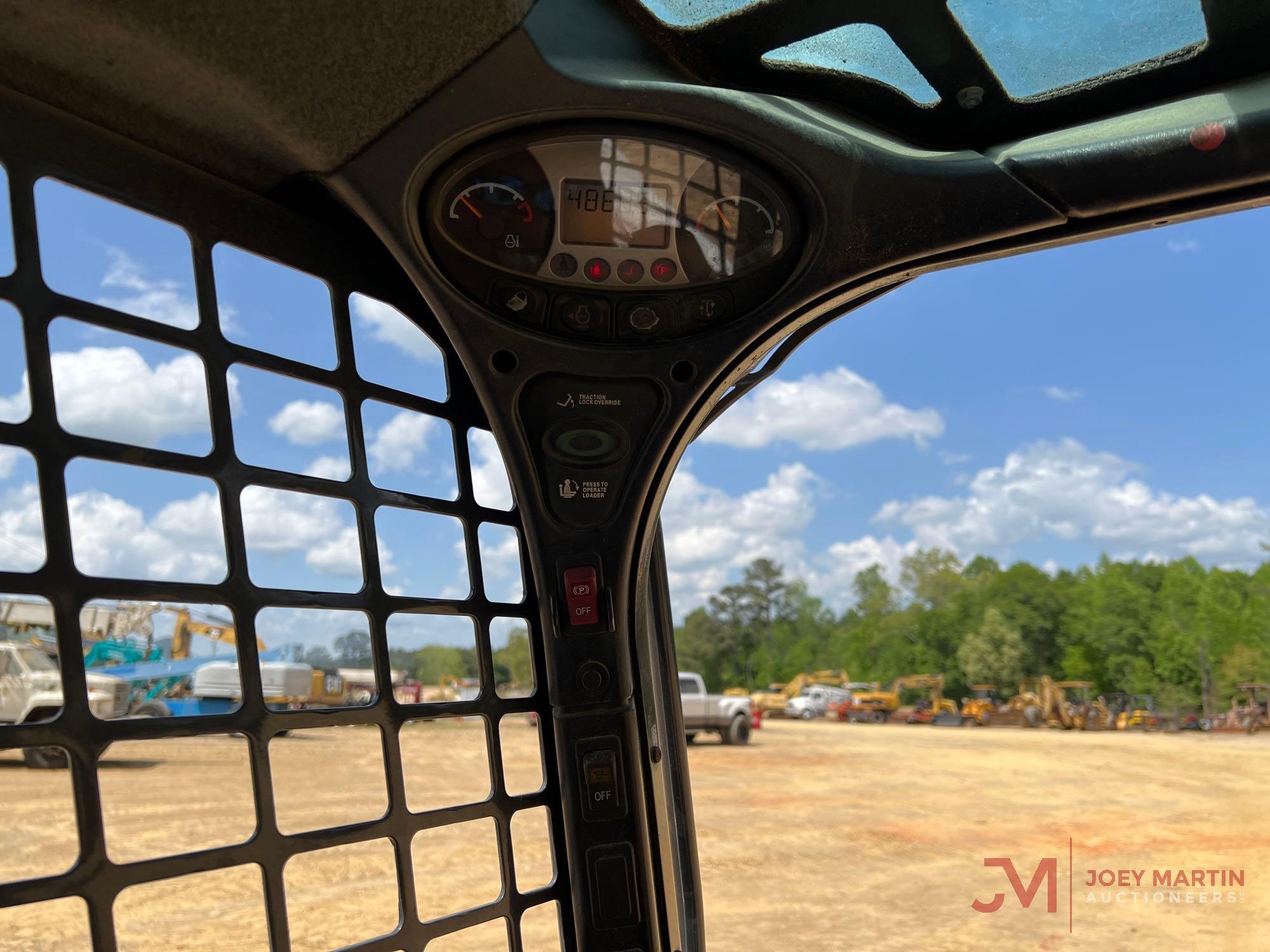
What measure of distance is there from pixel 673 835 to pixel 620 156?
87 centimetres

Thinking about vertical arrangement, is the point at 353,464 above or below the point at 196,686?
above

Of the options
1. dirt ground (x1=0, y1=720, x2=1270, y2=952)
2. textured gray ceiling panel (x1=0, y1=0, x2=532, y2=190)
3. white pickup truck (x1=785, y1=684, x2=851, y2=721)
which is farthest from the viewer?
white pickup truck (x1=785, y1=684, x2=851, y2=721)

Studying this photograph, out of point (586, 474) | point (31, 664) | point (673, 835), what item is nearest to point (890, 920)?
point (673, 835)

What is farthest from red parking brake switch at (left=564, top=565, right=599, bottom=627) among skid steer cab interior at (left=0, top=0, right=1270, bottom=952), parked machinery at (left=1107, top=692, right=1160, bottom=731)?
parked machinery at (left=1107, top=692, right=1160, bottom=731)

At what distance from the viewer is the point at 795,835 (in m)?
7.02

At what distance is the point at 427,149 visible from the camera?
94cm

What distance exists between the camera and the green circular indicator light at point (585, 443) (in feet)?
3.56

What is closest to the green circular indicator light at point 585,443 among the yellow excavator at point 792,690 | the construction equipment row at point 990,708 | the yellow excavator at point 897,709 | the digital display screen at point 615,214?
the digital display screen at point 615,214

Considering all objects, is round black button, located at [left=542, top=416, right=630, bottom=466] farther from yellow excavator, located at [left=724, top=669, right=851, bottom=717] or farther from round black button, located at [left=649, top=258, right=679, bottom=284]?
yellow excavator, located at [left=724, top=669, right=851, bottom=717]

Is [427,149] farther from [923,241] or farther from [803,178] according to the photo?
[923,241]

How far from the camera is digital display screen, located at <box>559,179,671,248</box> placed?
3.29ft

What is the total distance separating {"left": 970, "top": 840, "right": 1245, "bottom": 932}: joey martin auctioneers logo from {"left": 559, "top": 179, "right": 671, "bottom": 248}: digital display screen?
18.9 ft

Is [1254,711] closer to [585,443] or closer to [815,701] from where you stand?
[815,701]

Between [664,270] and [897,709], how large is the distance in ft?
62.3
